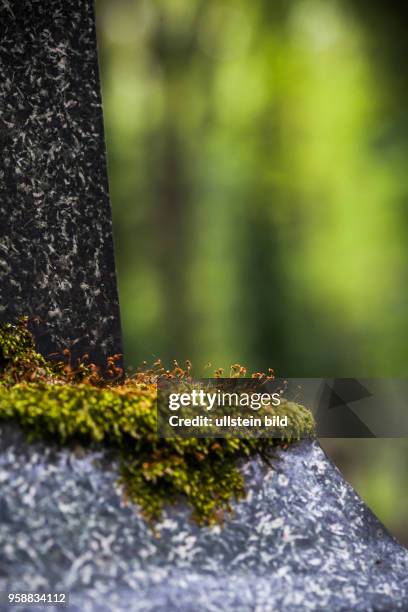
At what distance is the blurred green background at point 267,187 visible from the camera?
9.88 meters

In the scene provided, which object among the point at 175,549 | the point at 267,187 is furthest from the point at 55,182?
the point at 267,187

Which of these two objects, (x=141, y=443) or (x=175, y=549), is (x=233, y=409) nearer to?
(x=141, y=443)

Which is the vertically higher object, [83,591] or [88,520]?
[88,520]

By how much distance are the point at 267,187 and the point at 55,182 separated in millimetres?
8342

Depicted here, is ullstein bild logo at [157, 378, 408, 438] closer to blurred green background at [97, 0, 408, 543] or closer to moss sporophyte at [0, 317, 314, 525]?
moss sporophyte at [0, 317, 314, 525]

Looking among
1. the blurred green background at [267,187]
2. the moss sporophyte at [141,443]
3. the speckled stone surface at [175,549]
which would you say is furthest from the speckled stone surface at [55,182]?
the blurred green background at [267,187]

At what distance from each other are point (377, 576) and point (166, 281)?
882 centimetres

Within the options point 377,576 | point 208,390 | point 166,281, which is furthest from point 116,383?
point 166,281

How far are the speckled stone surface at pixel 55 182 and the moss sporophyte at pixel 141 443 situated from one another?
521 millimetres

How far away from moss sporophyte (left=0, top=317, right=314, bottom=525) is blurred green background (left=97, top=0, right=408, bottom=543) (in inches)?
317

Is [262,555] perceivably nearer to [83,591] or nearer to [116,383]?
[83,591]

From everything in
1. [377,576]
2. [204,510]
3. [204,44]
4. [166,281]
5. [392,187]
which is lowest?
[377,576]

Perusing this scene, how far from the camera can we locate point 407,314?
9.81 metres

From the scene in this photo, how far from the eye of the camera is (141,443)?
1.83 m
